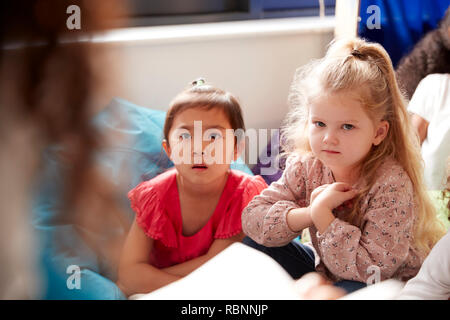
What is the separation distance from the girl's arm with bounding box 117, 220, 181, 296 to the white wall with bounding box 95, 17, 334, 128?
0.25 metres

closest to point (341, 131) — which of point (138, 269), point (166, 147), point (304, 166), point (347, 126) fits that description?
point (347, 126)

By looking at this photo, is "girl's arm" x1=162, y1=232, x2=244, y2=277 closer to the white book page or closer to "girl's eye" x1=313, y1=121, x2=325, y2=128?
the white book page

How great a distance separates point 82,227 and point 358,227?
19.4 inches

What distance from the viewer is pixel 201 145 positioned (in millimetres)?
956

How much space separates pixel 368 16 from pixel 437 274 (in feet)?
1.69

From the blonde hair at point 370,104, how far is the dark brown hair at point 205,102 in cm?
11

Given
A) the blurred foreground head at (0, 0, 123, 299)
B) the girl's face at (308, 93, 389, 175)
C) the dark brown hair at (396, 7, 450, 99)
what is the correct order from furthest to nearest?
the dark brown hair at (396, 7, 450, 99), the girl's face at (308, 93, 389, 175), the blurred foreground head at (0, 0, 123, 299)

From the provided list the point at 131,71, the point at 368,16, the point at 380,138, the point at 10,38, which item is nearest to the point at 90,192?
the point at 131,71

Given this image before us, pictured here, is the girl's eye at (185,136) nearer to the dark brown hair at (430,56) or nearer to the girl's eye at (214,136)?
the girl's eye at (214,136)

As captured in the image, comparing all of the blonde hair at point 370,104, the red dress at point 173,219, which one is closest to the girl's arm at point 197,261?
the red dress at point 173,219

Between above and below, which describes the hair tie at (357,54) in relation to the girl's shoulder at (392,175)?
above

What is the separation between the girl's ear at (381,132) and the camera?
0.94 meters

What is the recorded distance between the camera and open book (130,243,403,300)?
3.14ft

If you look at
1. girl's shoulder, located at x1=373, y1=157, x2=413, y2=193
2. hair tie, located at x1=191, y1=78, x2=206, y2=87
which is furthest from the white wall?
girl's shoulder, located at x1=373, y1=157, x2=413, y2=193
